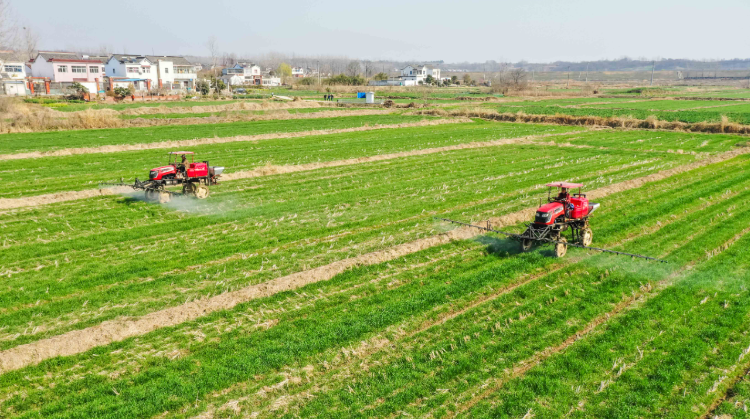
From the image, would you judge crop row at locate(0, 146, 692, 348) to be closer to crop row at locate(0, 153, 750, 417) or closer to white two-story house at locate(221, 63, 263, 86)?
crop row at locate(0, 153, 750, 417)

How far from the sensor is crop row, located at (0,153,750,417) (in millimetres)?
9680

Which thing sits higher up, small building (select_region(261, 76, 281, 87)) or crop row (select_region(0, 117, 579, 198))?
small building (select_region(261, 76, 281, 87))

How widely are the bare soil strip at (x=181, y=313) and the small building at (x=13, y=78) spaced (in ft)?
280

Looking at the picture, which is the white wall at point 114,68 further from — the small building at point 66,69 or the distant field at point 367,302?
the distant field at point 367,302

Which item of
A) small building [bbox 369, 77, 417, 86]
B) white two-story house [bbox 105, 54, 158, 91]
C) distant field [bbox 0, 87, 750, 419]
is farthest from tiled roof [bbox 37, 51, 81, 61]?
distant field [bbox 0, 87, 750, 419]

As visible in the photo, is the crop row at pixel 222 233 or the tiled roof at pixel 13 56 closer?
the crop row at pixel 222 233

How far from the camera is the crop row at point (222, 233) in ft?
46.0

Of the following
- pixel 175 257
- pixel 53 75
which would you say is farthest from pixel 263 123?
pixel 53 75

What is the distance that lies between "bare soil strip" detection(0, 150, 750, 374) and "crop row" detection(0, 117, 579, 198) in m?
16.9

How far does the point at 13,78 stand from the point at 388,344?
360ft

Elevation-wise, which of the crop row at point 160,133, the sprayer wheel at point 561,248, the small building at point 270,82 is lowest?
the sprayer wheel at point 561,248

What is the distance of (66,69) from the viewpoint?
10750 cm

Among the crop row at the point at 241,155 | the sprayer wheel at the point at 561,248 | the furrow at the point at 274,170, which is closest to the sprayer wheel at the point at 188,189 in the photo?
the furrow at the point at 274,170

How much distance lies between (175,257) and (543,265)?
449 inches
